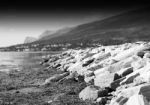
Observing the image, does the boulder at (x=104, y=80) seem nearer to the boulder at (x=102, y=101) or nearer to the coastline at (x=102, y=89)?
the coastline at (x=102, y=89)

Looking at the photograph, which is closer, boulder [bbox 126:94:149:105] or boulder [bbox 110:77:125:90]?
boulder [bbox 126:94:149:105]

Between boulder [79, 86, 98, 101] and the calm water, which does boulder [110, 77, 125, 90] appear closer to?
boulder [79, 86, 98, 101]

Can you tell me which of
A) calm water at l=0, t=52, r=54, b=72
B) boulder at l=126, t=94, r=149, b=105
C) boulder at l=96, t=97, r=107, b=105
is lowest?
calm water at l=0, t=52, r=54, b=72

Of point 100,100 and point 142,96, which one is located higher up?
point 142,96

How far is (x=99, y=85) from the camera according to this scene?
71.6ft

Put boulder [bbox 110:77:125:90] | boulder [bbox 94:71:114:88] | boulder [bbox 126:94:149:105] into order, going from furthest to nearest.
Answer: boulder [bbox 94:71:114:88] → boulder [bbox 110:77:125:90] → boulder [bbox 126:94:149:105]

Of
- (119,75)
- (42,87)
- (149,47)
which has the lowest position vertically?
(42,87)

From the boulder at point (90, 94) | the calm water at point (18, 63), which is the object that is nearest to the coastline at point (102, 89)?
the boulder at point (90, 94)

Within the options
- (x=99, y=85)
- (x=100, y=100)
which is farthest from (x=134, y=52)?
(x=100, y=100)

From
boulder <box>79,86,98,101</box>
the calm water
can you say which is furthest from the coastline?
the calm water

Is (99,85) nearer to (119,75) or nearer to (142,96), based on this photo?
(119,75)

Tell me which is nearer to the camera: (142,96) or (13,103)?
(142,96)

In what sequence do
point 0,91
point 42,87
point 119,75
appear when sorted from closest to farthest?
point 119,75
point 0,91
point 42,87

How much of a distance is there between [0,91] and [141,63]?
14327 mm
